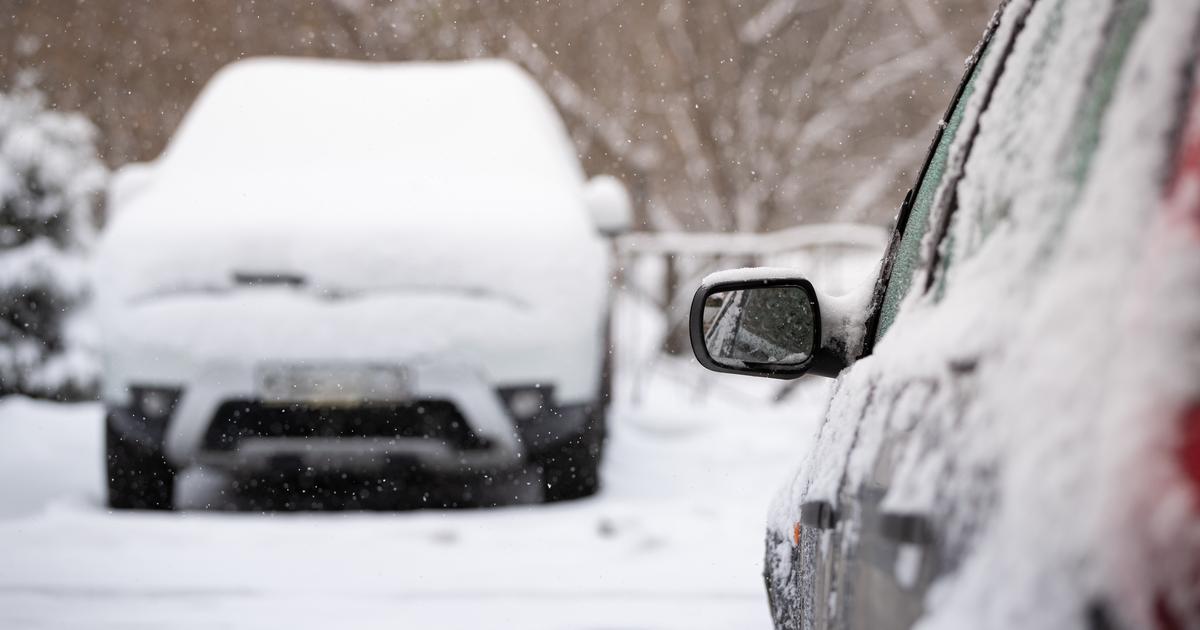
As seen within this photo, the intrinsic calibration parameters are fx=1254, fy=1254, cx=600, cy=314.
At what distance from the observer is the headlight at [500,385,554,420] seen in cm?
434

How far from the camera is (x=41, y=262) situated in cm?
822

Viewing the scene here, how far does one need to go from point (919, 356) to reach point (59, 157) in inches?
334

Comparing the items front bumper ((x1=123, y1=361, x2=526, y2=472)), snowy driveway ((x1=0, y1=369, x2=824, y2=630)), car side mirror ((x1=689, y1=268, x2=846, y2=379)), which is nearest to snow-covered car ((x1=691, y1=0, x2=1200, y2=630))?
car side mirror ((x1=689, y1=268, x2=846, y2=379))

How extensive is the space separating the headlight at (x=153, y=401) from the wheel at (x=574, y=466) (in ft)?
4.23

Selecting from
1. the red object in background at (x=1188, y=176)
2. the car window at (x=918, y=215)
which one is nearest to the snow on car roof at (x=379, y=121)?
the car window at (x=918, y=215)

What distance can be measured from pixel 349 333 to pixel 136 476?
1001 mm

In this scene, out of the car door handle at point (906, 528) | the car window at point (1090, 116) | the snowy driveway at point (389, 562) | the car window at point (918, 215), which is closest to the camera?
the car window at point (1090, 116)

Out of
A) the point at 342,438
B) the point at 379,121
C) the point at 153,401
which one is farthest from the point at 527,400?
the point at 379,121

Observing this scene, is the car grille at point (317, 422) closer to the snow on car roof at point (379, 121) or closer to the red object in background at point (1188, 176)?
the snow on car roof at point (379, 121)

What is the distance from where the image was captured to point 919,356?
1207 mm

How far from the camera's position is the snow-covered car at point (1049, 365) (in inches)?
31.7

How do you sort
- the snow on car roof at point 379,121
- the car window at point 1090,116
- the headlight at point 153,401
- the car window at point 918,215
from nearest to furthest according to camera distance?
the car window at point 1090,116
the car window at point 918,215
the headlight at point 153,401
the snow on car roof at point 379,121

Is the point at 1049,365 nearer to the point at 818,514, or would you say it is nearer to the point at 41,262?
the point at 818,514

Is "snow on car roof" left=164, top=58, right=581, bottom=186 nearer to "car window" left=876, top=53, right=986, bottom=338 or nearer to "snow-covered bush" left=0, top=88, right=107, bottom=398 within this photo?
"snow-covered bush" left=0, top=88, right=107, bottom=398
